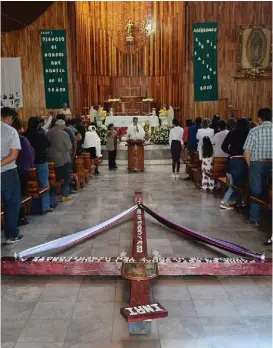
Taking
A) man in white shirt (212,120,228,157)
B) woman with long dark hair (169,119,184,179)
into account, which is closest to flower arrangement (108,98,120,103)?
woman with long dark hair (169,119,184,179)

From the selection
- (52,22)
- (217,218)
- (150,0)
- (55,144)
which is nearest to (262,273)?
(217,218)

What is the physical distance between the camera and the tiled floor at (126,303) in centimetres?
265

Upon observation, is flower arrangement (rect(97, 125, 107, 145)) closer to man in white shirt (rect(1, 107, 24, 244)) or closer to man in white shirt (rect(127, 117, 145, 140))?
man in white shirt (rect(127, 117, 145, 140))

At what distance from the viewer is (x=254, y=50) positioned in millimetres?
14234

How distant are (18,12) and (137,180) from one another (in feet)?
19.3

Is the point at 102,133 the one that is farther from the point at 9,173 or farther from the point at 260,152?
the point at 9,173

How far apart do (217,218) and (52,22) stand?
35.7ft

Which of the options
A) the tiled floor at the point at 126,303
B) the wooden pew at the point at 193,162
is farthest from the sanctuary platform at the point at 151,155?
the tiled floor at the point at 126,303

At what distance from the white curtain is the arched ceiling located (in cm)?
148

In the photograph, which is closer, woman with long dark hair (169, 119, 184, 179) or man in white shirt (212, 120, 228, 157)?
man in white shirt (212, 120, 228, 157)

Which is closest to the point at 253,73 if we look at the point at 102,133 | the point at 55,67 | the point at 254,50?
the point at 254,50

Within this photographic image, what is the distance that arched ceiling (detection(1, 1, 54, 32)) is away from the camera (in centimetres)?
988

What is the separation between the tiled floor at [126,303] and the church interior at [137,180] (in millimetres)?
14

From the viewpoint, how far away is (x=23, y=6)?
413 inches
